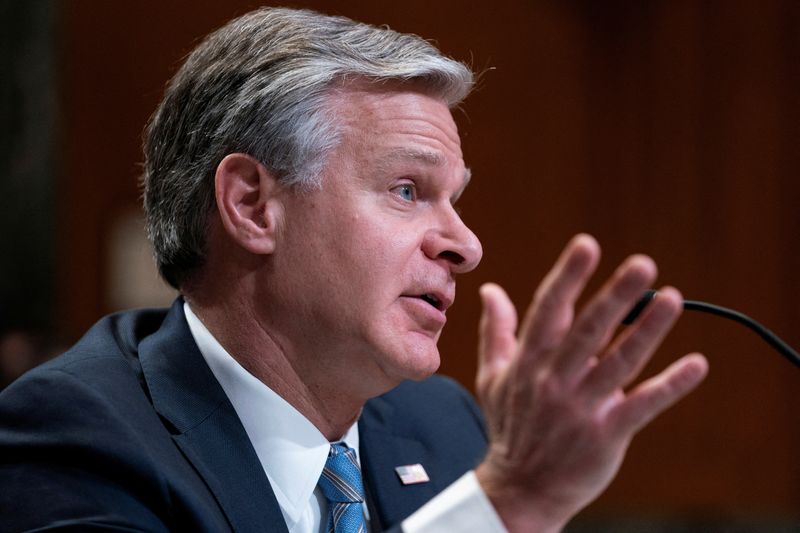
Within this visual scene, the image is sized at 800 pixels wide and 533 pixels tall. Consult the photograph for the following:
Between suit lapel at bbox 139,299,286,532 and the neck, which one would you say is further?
the neck

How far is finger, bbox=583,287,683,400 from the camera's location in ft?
3.69

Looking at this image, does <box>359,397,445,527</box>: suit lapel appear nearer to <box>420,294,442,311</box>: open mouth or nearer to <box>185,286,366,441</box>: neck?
<box>185,286,366,441</box>: neck

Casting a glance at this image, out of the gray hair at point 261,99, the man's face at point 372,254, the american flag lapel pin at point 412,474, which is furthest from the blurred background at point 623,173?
the man's face at point 372,254

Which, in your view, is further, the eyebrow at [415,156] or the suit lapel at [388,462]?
the suit lapel at [388,462]

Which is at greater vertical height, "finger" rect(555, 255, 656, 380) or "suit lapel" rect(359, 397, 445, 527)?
"finger" rect(555, 255, 656, 380)

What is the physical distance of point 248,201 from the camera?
74.2 inches

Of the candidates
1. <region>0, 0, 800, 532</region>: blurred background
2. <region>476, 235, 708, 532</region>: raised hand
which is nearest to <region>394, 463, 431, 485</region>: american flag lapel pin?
<region>476, 235, 708, 532</region>: raised hand

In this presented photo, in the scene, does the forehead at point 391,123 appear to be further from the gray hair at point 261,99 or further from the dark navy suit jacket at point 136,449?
the dark navy suit jacket at point 136,449

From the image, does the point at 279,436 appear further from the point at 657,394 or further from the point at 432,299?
the point at 657,394

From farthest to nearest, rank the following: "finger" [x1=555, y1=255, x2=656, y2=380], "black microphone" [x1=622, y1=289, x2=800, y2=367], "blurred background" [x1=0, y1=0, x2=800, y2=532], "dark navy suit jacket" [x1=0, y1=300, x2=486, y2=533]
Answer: "blurred background" [x1=0, y1=0, x2=800, y2=532], "black microphone" [x1=622, y1=289, x2=800, y2=367], "dark navy suit jacket" [x1=0, y1=300, x2=486, y2=533], "finger" [x1=555, y1=255, x2=656, y2=380]

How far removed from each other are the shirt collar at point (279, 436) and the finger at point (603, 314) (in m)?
0.77

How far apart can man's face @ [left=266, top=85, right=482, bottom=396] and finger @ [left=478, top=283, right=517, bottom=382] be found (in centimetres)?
54

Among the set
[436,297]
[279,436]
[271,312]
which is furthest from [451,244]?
[279,436]

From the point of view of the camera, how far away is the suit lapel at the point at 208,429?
5.43 feet
